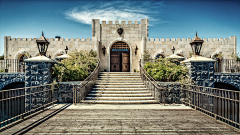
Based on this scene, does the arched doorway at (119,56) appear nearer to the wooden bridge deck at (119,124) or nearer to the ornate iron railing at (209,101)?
the ornate iron railing at (209,101)

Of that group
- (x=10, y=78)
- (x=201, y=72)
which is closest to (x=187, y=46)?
(x=201, y=72)

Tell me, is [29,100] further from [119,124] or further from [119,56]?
Answer: [119,56]

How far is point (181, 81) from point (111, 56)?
903 centimetres

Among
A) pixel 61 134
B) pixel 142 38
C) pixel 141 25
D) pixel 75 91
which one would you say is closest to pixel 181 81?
pixel 75 91

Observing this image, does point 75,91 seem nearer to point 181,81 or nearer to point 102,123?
point 102,123

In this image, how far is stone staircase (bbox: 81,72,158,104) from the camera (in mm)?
7379

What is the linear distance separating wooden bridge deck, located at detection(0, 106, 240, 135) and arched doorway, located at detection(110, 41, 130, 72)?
10.1 metres

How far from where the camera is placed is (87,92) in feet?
27.4

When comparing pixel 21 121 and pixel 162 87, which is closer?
pixel 21 121

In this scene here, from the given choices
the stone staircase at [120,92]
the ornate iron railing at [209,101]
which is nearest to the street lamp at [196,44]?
the ornate iron railing at [209,101]

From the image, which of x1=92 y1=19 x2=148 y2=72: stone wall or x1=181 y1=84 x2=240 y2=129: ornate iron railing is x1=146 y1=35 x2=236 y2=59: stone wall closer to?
x1=92 y1=19 x2=148 y2=72: stone wall

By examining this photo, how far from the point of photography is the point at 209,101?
504cm

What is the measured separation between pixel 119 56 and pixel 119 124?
11.5 m

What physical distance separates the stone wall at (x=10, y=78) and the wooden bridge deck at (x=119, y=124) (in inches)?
277
